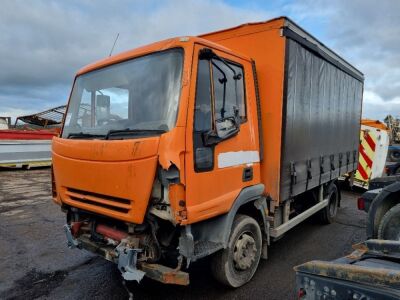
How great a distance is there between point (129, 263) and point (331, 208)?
17.4 ft

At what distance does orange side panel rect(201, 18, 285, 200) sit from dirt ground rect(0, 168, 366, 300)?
115 cm

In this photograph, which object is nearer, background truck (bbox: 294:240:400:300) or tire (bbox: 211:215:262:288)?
background truck (bbox: 294:240:400:300)

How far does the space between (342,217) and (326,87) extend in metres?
3.44

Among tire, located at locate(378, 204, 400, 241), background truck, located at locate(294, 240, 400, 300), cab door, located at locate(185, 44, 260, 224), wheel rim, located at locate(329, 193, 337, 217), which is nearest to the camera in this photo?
background truck, located at locate(294, 240, 400, 300)

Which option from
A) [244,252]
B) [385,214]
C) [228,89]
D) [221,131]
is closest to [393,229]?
[385,214]

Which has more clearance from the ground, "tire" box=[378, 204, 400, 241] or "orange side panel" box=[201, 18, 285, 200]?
"orange side panel" box=[201, 18, 285, 200]

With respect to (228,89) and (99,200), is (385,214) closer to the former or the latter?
(228,89)

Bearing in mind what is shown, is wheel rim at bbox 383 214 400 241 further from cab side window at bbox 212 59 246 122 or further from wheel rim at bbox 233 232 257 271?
cab side window at bbox 212 59 246 122

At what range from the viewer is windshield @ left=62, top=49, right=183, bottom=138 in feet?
10.2

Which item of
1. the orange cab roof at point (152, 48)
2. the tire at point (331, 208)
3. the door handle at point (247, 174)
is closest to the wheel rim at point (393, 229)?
the door handle at point (247, 174)

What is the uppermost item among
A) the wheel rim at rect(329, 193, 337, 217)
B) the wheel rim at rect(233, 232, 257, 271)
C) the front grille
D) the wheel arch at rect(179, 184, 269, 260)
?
the front grille

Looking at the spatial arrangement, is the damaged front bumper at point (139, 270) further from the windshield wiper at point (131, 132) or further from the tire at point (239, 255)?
the windshield wiper at point (131, 132)

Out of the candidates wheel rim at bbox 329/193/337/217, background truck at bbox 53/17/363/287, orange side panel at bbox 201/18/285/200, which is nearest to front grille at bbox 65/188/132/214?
background truck at bbox 53/17/363/287

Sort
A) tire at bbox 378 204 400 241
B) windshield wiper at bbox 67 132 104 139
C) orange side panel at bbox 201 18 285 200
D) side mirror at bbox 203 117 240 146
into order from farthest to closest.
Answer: orange side panel at bbox 201 18 285 200
tire at bbox 378 204 400 241
windshield wiper at bbox 67 132 104 139
side mirror at bbox 203 117 240 146
